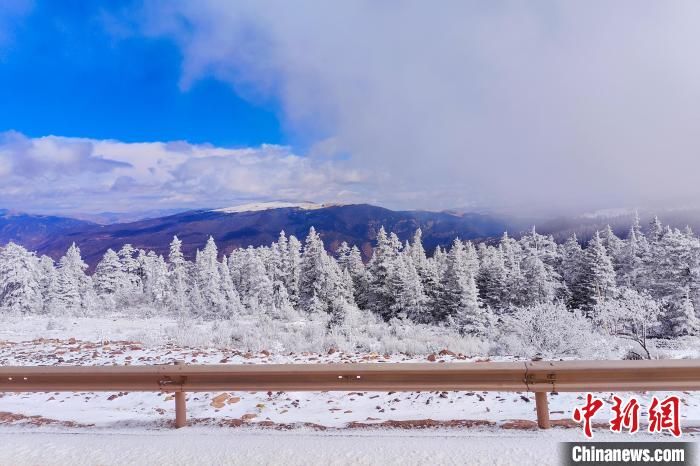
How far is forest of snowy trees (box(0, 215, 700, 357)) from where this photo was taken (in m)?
34.0

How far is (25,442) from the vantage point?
15.2 feet

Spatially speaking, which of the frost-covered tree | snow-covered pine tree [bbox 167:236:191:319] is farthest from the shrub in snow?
snow-covered pine tree [bbox 167:236:191:319]

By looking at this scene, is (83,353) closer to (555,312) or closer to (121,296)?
→ (555,312)

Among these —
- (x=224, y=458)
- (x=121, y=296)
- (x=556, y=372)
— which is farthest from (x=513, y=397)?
(x=121, y=296)

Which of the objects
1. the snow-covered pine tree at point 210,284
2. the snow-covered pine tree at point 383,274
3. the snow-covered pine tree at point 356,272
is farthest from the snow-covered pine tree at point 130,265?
the snow-covered pine tree at point 383,274

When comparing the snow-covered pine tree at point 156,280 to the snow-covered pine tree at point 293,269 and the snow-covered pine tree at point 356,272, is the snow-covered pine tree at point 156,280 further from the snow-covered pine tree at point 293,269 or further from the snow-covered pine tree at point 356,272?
the snow-covered pine tree at point 356,272

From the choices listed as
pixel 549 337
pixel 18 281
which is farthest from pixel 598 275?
pixel 18 281

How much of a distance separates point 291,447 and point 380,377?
3.82ft

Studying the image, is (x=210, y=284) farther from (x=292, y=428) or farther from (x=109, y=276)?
(x=292, y=428)

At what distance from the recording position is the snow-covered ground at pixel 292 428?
411 cm

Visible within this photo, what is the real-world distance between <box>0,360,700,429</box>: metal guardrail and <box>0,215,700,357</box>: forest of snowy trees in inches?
1045

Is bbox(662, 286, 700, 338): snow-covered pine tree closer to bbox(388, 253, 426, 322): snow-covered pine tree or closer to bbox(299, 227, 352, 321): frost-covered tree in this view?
bbox(388, 253, 426, 322): snow-covered pine tree

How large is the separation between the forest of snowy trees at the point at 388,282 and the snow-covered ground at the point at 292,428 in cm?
2471

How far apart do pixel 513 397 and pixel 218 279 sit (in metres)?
40.7
